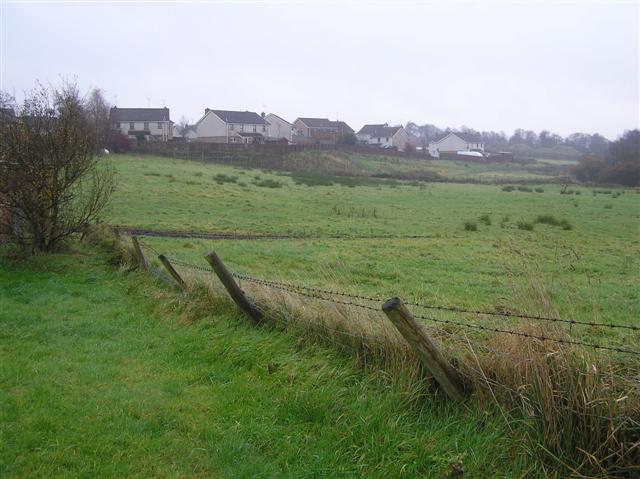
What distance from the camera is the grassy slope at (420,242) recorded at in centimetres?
1153

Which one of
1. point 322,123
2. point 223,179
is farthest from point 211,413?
point 322,123

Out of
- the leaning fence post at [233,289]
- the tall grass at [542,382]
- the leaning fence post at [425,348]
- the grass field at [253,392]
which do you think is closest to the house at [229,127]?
the grass field at [253,392]

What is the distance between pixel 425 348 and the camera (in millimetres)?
4867

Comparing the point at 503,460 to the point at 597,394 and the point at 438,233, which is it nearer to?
the point at 597,394

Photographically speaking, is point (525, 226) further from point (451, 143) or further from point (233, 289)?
point (451, 143)

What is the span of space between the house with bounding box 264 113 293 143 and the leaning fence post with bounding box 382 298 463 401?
11593 centimetres

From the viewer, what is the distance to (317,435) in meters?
4.99

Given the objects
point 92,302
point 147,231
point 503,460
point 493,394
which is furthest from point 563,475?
point 147,231

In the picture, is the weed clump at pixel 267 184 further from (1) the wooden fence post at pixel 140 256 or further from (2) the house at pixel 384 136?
(2) the house at pixel 384 136

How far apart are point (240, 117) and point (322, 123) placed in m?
23.3

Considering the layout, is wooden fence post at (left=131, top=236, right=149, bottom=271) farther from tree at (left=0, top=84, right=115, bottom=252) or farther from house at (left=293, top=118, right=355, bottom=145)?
house at (left=293, top=118, right=355, bottom=145)

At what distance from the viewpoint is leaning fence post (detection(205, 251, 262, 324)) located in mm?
7469

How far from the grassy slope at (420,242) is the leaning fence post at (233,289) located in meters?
3.42

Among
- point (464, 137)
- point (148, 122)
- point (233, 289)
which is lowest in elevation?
point (233, 289)
